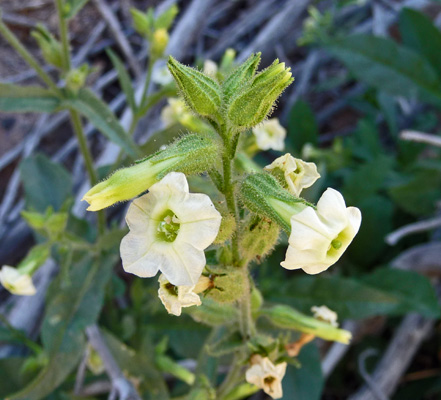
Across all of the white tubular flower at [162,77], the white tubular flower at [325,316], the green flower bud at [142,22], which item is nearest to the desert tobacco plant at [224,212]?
the white tubular flower at [325,316]

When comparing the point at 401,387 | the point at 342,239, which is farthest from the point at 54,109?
the point at 401,387

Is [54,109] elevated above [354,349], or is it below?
above

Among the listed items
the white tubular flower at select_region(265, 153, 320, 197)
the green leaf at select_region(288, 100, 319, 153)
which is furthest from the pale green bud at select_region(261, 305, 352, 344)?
the green leaf at select_region(288, 100, 319, 153)

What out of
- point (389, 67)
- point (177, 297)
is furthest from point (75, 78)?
point (389, 67)

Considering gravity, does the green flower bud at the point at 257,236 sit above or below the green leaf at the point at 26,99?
below

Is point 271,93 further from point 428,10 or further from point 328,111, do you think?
point 428,10

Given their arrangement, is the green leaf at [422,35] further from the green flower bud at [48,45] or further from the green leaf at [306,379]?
the green flower bud at [48,45]

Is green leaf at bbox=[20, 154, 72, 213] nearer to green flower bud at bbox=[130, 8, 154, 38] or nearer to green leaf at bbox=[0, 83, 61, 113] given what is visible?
green leaf at bbox=[0, 83, 61, 113]
